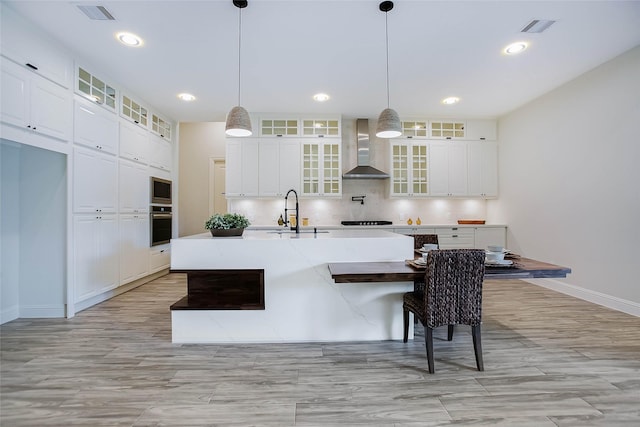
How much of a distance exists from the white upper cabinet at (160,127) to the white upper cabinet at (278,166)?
5.62ft

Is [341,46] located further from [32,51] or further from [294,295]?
[32,51]

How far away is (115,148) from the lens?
3875 millimetres

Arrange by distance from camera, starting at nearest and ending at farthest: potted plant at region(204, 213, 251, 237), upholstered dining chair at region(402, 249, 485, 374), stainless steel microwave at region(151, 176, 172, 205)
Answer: upholstered dining chair at region(402, 249, 485, 374)
potted plant at region(204, 213, 251, 237)
stainless steel microwave at region(151, 176, 172, 205)

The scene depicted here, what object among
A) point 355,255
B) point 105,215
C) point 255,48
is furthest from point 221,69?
point 355,255

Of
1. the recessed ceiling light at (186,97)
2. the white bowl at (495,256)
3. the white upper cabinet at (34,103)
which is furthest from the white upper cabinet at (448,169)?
the white upper cabinet at (34,103)

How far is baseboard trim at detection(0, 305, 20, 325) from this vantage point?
3000mm

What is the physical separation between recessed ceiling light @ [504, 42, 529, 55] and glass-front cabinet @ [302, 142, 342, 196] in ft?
8.99

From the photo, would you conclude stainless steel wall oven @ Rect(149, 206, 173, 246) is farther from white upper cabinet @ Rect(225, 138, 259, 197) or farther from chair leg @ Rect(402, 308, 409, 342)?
chair leg @ Rect(402, 308, 409, 342)

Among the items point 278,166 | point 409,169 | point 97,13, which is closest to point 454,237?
point 409,169

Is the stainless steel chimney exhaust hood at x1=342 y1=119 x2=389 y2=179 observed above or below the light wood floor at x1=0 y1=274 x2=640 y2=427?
above

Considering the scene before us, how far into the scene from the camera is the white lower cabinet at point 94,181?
10.6ft

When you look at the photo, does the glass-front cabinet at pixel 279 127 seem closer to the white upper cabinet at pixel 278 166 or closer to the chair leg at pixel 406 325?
the white upper cabinet at pixel 278 166

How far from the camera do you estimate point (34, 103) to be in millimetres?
2738

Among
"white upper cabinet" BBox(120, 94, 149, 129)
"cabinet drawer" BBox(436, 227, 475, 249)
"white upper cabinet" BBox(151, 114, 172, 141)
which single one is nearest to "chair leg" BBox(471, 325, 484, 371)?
"cabinet drawer" BBox(436, 227, 475, 249)
